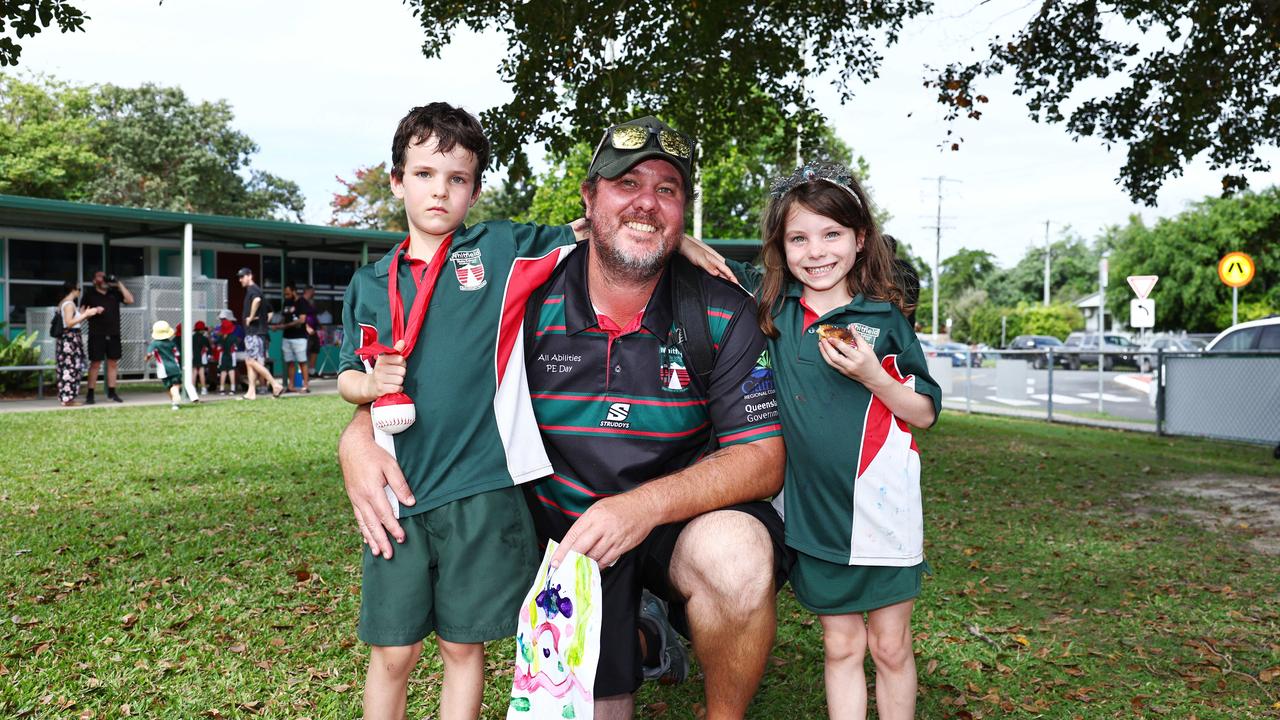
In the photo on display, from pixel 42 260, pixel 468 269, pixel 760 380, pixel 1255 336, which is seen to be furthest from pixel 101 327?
pixel 1255 336

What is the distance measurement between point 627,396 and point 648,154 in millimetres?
775

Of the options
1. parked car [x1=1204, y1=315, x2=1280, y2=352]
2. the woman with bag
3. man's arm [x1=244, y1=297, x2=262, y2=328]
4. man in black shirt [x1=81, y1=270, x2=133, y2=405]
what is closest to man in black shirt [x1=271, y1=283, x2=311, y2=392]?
man's arm [x1=244, y1=297, x2=262, y2=328]

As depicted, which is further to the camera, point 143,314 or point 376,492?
point 143,314

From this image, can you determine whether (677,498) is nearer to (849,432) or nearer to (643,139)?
(849,432)

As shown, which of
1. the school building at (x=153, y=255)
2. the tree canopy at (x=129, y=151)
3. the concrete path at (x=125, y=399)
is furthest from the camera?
the tree canopy at (x=129, y=151)

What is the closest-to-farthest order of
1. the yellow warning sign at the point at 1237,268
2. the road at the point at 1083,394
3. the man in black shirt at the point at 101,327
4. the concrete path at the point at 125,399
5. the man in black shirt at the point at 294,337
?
the yellow warning sign at the point at 1237,268 < the concrete path at the point at 125,399 < the man in black shirt at the point at 101,327 < the road at the point at 1083,394 < the man in black shirt at the point at 294,337

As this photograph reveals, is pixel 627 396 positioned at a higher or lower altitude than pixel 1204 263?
lower

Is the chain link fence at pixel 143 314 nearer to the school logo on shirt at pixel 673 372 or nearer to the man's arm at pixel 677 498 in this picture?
the school logo on shirt at pixel 673 372

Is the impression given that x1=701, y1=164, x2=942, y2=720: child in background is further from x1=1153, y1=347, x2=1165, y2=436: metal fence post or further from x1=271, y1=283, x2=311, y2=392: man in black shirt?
x1=271, y1=283, x2=311, y2=392: man in black shirt

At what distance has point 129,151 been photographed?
145 ft

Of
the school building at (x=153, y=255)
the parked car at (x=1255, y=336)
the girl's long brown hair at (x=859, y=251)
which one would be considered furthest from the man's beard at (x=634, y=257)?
the school building at (x=153, y=255)

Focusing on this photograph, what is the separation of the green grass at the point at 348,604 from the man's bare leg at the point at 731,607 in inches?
30.2

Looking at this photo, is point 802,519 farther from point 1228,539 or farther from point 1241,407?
point 1241,407

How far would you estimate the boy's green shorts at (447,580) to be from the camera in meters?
2.50
